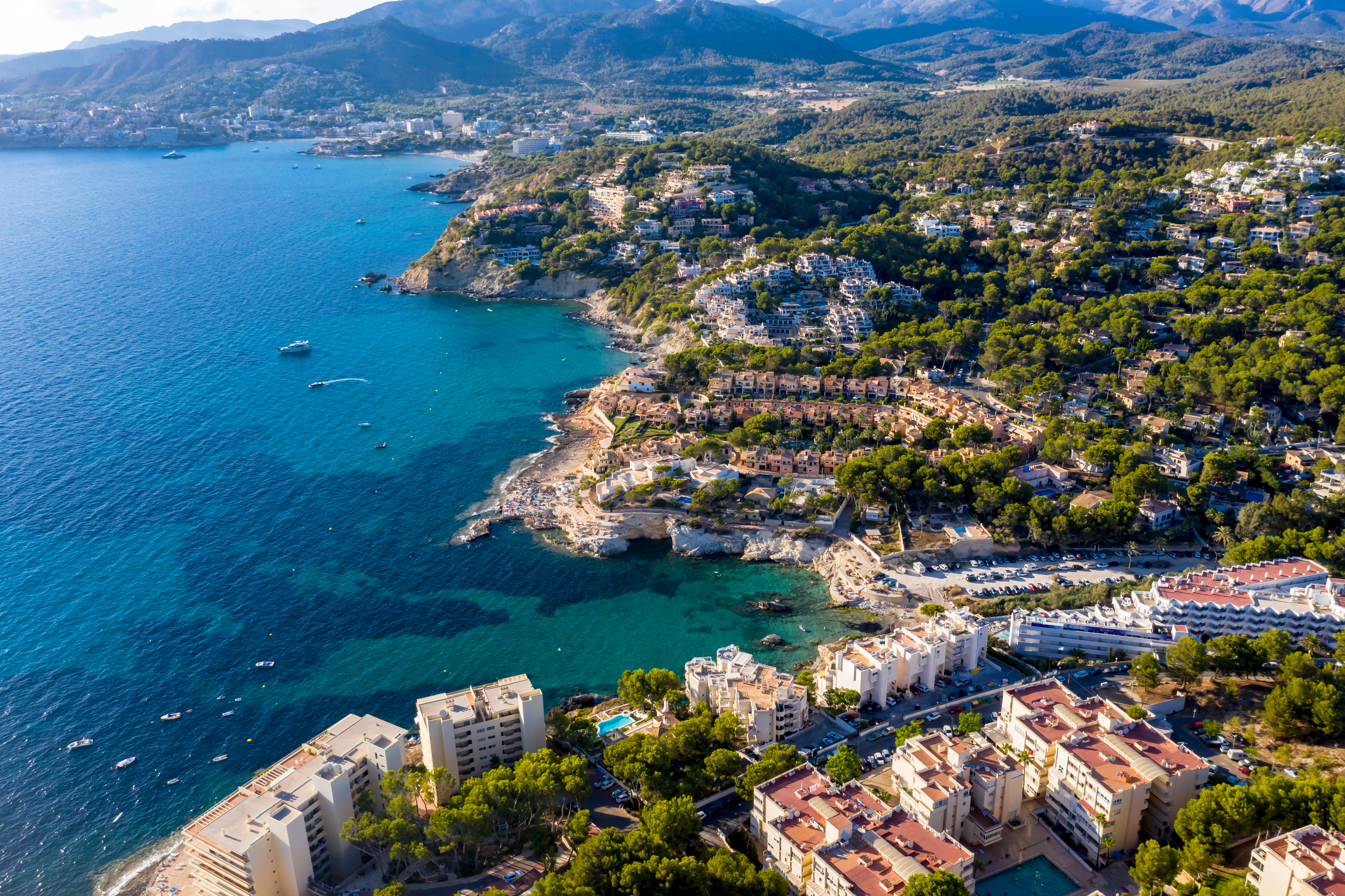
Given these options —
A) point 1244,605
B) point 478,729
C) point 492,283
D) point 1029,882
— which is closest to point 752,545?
point 478,729

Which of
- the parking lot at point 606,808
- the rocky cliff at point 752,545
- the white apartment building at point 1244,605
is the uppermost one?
the white apartment building at point 1244,605

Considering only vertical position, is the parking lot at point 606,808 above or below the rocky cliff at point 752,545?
below

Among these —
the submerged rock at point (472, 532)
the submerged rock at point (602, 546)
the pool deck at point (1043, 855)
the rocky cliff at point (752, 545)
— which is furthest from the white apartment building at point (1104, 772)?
the submerged rock at point (472, 532)

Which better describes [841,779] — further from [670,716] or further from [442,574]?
[442,574]

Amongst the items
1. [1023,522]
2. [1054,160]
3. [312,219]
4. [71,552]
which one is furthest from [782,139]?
[71,552]

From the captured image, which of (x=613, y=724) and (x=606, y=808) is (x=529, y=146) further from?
(x=606, y=808)

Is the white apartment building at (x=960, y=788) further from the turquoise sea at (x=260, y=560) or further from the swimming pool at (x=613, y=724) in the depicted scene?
the turquoise sea at (x=260, y=560)
